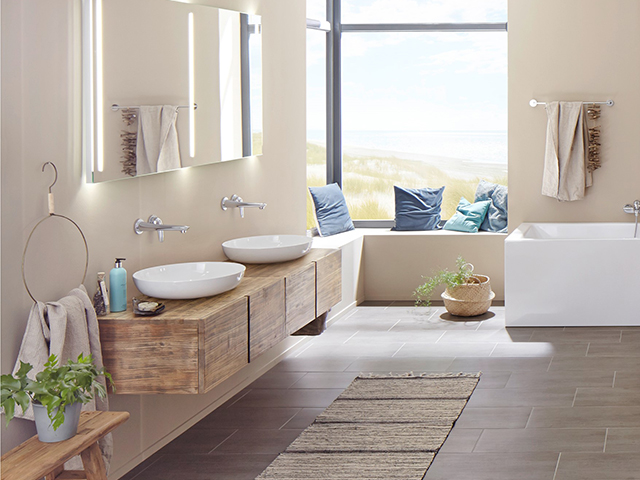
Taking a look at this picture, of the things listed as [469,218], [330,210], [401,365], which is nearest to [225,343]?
[401,365]

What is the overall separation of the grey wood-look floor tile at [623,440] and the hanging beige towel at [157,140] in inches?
88.6

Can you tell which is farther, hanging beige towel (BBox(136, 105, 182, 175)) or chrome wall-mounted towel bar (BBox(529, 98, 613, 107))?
chrome wall-mounted towel bar (BBox(529, 98, 613, 107))

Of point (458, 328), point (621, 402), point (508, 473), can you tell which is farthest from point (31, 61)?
point (458, 328)

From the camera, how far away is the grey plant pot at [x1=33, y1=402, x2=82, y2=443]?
7.73 ft

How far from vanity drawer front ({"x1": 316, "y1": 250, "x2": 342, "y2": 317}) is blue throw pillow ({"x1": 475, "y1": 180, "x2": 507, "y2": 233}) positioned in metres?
2.51

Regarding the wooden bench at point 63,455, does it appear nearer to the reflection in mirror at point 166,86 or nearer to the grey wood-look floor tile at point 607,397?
the reflection in mirror at point 166,86

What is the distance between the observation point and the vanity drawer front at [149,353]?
288 cm

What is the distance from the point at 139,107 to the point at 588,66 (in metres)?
4.26

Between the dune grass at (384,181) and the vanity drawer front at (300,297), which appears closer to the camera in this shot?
the vanity drawer front at (300,297)

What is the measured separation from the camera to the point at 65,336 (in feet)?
8.79

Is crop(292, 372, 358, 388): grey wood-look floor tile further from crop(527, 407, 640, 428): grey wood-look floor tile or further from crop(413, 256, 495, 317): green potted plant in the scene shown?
crop(413, 256, 495, 317): green potted plant

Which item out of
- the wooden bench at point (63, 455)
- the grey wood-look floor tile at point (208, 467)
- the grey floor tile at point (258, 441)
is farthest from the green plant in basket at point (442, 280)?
the wooden bench at point (63, 455)

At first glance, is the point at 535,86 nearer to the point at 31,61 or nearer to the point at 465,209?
the point at 465,209

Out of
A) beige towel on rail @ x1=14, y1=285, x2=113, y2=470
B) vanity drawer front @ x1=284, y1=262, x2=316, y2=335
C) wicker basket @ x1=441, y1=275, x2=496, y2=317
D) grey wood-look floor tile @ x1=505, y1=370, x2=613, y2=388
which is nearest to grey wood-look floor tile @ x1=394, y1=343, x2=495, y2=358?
grey wood-look floor tile @ x1=505, y1=370, x2=613, y2=388
